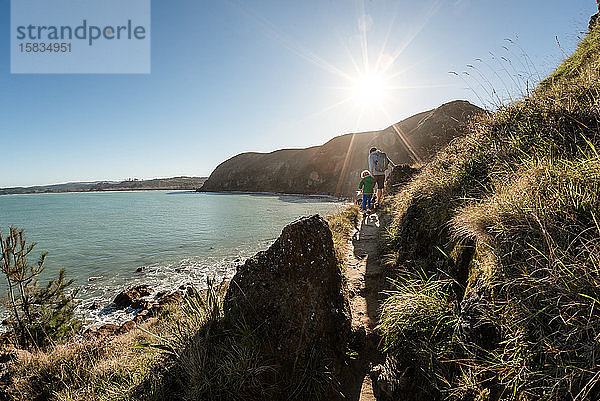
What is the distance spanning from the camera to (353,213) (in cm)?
1449

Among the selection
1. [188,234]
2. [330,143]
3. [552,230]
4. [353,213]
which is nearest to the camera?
[552,230]

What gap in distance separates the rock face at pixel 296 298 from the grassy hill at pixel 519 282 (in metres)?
0.73

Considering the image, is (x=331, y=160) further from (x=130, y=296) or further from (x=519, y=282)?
(x=519, y=282)

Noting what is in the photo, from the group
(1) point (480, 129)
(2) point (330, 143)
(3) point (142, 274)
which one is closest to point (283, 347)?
(1) point (480, 129)

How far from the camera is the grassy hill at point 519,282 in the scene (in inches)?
67.7

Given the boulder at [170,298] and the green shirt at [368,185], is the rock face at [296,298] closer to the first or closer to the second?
the boulder at [170,298]

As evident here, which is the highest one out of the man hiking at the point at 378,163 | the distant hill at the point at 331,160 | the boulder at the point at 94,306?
the distant hill at the point at 331,160

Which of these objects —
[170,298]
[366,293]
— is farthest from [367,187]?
[170,298]

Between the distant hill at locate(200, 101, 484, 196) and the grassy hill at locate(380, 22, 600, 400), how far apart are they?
31.7 metres

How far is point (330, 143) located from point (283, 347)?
227 ft

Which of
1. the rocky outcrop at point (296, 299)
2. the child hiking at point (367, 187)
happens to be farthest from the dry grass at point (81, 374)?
the child hiking at point (367, 187)

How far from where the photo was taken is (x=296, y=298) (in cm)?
327

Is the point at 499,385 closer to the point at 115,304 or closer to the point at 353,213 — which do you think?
the point at 115,304

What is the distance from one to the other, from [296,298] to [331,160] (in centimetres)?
6398
